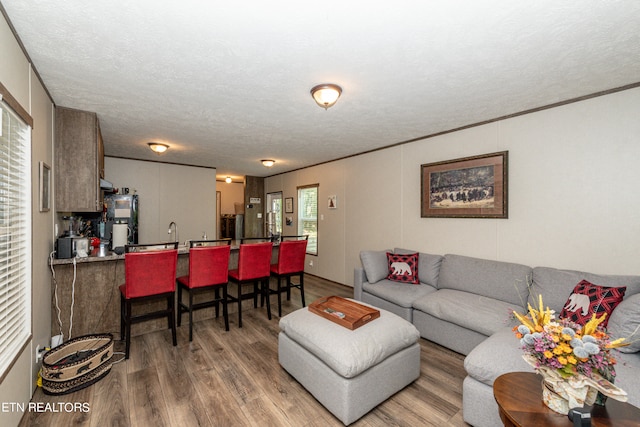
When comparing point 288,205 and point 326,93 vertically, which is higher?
point 326,93

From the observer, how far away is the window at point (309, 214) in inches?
249

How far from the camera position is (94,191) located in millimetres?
3027

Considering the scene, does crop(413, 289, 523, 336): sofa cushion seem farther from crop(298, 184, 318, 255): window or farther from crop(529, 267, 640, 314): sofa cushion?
crop(298, 184, 318, 255): window

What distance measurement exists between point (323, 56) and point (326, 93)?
1.48 ft

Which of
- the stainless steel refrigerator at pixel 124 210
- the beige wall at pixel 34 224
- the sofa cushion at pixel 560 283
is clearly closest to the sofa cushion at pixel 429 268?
the sofa cushion at pixel 560 283

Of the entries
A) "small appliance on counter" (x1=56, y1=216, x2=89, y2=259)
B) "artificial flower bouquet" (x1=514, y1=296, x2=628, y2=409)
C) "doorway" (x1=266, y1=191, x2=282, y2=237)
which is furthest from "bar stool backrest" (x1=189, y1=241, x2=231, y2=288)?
"doorway" (x1=266, y1=191, x2=282, y2=237)

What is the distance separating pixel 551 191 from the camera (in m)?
2.90

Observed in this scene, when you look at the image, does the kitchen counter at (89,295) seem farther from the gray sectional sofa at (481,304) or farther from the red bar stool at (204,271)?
the gray sectional sofa at (481,304)

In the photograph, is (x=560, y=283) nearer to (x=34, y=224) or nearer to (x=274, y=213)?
(x=34, y=224)

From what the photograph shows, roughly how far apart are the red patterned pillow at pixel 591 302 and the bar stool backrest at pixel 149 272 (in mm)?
3578

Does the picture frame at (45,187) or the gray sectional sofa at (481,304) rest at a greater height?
the picture frame at (45,187)

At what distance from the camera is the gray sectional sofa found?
178 centimetres

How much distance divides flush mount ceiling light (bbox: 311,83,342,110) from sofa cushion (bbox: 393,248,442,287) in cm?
251

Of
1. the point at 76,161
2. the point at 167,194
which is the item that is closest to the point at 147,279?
the point at 76,161
